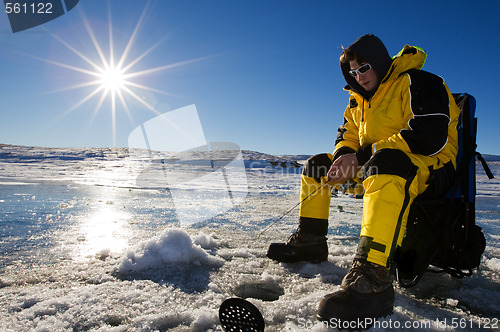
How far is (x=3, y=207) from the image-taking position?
363 cm

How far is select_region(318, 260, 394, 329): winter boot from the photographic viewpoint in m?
1.17

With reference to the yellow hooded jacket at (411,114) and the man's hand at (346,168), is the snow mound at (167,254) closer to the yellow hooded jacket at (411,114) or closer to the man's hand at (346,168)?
the man's hand at (346,168)

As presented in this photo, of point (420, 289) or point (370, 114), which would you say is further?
point (370, 114)

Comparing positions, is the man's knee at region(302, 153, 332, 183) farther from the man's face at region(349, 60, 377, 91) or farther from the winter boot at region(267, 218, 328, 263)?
the man's face at region(349, 60, 377, 91)

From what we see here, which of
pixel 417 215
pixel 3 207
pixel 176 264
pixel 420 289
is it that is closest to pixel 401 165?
pixel 417 215

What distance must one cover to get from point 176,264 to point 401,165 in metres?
1.46

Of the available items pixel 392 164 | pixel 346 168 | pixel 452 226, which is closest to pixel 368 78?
pixel 346 168

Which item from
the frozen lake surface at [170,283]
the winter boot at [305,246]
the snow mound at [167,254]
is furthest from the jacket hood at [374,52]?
the snow mound at [167,254]

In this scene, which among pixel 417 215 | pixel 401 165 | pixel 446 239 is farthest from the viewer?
pixel 417 215

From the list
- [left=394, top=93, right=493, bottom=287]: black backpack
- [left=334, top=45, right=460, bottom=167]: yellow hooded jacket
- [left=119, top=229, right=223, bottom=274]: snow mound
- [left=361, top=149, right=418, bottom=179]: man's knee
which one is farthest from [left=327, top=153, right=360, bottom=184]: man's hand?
[left=119, top=229, right=223, bottom=274]: snow mound

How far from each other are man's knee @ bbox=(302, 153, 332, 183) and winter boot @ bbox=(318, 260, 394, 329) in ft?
2.86

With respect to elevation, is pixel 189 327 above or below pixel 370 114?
below

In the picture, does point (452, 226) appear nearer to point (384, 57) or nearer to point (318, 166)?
point (318, 166)

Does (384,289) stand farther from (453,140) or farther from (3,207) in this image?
(3,207)
